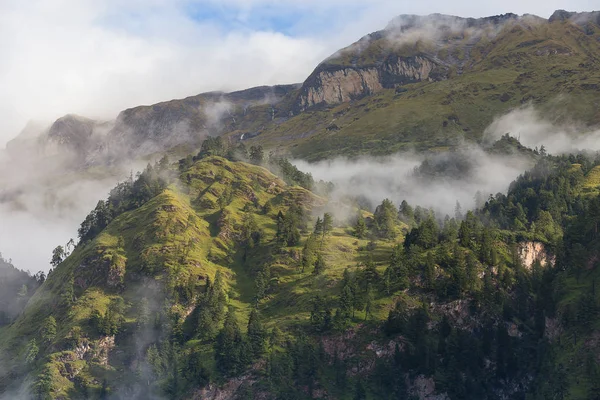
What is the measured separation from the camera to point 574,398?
169250mm

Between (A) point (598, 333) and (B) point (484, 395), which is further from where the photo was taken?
(B) point (484, 395)

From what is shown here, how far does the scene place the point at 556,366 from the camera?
621 ft

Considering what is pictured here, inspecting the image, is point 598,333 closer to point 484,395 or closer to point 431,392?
point 484,395

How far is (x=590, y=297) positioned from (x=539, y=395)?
34188mm

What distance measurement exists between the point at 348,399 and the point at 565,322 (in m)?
71.6

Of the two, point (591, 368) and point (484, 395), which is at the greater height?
point (591, 368)

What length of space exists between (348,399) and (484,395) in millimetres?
42005

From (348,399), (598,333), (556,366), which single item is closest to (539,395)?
(556,366)

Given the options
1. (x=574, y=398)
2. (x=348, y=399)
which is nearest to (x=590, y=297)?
(x=574, y=398)

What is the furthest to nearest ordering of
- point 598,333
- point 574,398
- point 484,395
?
point 484,395 < point 598,333 < point 574,398

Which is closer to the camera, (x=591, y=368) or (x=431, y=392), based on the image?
(x=591, y=368)

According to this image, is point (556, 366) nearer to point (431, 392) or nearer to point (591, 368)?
point (591, 368)

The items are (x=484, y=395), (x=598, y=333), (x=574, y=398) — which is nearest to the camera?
(x=574, y=398)

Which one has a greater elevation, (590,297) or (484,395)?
(590,297)
